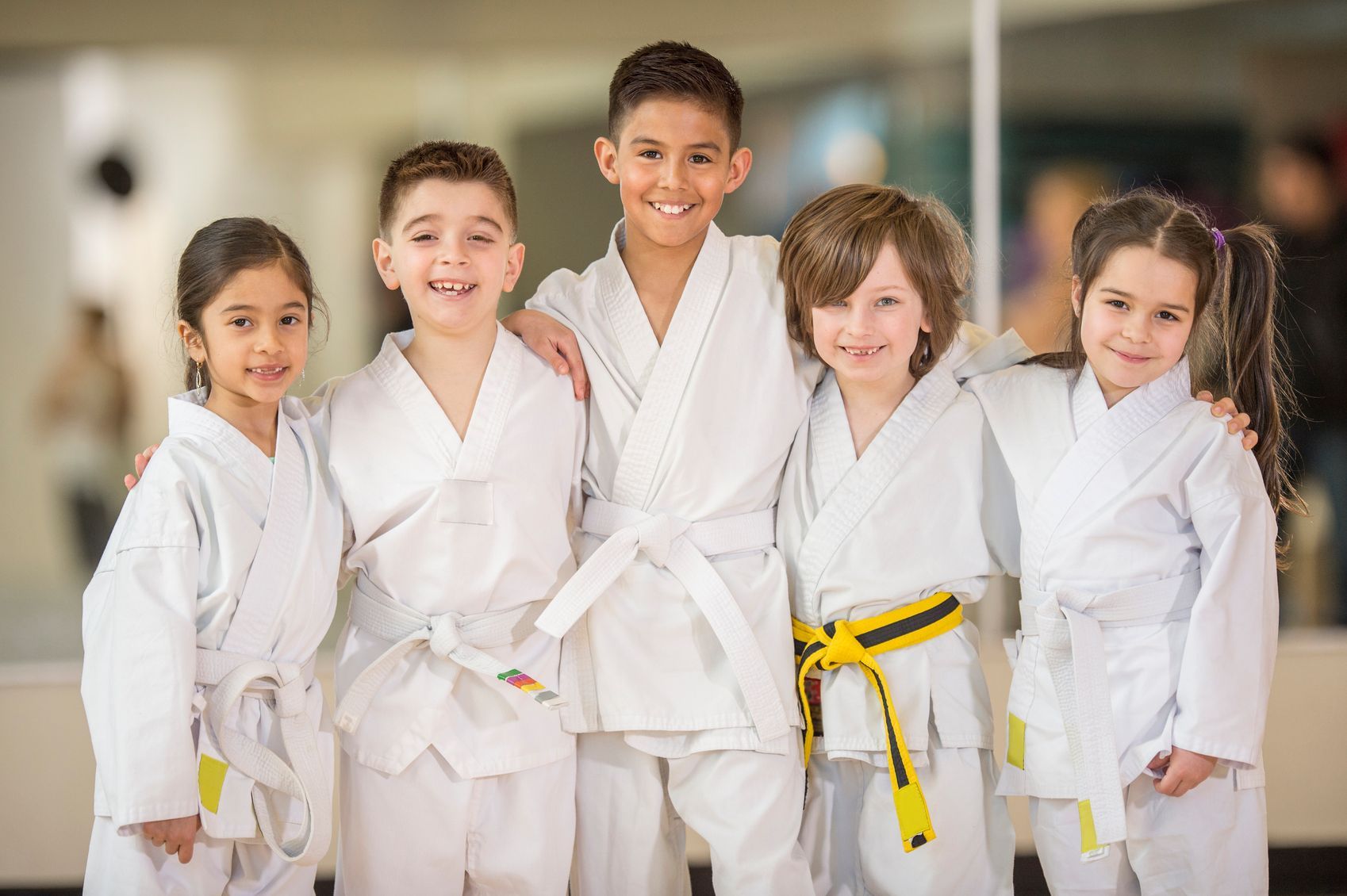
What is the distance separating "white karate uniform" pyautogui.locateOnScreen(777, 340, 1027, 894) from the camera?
6.27 ft

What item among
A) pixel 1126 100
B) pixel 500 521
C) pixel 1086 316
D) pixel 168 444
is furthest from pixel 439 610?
pixel 1126 100

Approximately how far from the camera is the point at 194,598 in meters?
1.72

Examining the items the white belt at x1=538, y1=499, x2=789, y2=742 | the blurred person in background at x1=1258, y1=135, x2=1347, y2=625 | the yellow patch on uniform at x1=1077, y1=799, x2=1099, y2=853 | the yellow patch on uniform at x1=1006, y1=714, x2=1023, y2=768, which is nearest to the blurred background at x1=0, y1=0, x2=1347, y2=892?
the blurred person in background at x1=1258, y1=135, x2=1347, y2=625

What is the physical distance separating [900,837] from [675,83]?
51.3 inches

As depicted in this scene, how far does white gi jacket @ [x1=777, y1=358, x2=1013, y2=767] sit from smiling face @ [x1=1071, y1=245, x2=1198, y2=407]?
25cm

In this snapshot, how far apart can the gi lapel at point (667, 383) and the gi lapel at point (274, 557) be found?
1.70 feet

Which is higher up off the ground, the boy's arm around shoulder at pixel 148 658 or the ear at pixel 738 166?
the ear at pixel 738 166

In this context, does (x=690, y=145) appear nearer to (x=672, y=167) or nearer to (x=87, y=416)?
(x=672, y=167)

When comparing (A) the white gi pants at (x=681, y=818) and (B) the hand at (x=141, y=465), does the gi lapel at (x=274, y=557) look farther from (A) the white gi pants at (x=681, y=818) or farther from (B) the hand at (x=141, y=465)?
(A) the white gi pants at (x=681, y=818)

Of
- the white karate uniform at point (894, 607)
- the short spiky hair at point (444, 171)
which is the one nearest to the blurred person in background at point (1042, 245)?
the white karate uniform at point (894, 607)

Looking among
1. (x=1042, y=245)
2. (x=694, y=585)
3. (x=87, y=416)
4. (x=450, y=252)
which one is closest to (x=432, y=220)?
(x=450, y=252)

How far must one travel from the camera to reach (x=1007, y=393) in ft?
6.66

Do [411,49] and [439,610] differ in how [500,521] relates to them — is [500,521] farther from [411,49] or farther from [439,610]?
[411,49]

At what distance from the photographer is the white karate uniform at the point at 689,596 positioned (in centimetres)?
190
